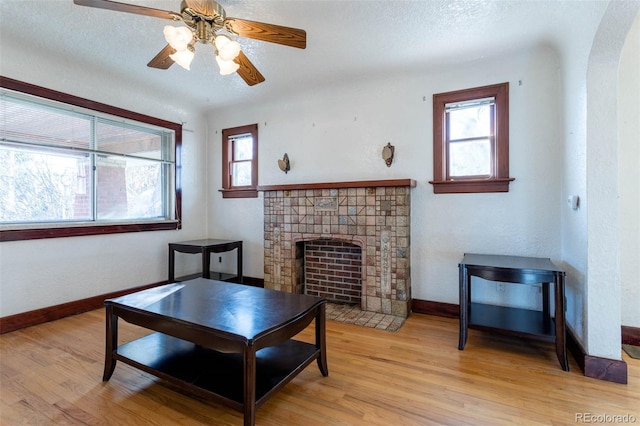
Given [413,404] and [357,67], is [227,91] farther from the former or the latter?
[413,404]

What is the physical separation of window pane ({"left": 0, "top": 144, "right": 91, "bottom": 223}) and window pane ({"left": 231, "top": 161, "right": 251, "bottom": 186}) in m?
1.76

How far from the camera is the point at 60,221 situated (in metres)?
3.17

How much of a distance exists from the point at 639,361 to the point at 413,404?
1863 mm

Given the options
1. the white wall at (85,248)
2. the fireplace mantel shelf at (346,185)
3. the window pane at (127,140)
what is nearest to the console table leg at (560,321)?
the fireplace mantel shelf at (346,185)

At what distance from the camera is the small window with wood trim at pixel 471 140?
9.57 feet

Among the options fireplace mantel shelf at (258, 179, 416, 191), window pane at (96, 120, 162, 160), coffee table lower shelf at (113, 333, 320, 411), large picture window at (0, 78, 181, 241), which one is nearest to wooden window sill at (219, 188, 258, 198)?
fireplace mantel shelf at (258, 179, 416, 191)

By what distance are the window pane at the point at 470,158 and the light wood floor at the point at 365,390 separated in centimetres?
161

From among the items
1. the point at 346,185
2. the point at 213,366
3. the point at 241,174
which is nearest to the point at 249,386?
the point at 213,366

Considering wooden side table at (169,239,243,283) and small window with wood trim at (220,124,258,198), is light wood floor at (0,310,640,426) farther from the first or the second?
small window with wood trim at (220,124,258,198)

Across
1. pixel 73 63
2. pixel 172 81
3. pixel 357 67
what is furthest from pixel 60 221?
pixel 357 67

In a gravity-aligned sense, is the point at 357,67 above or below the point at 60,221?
above

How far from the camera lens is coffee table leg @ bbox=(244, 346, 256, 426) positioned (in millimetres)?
1451

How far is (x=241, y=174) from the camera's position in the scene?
4523 millimetres

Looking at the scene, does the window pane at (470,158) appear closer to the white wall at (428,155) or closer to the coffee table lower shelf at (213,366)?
the white wall at (428,155)
